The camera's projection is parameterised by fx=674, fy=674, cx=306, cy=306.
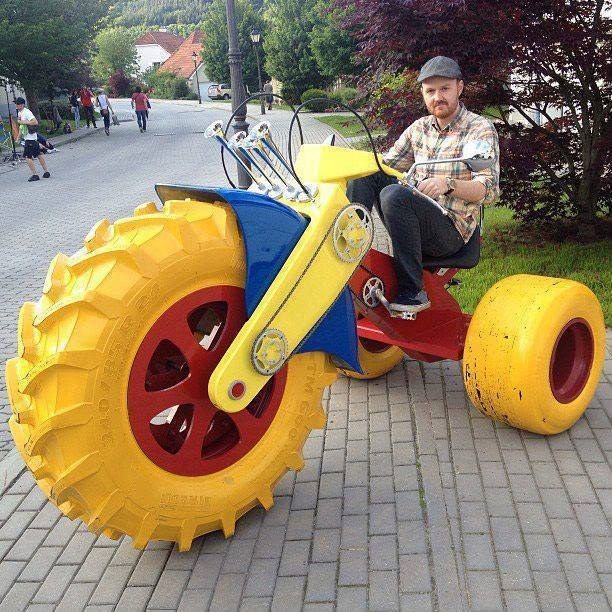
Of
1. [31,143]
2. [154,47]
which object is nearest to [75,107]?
[31,143]

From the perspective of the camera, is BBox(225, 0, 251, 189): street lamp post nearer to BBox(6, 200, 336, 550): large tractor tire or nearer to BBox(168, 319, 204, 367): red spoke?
BBox(6, 200, 336, 550): large tractor tire

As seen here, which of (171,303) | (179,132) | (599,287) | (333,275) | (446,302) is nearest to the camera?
(171,303)

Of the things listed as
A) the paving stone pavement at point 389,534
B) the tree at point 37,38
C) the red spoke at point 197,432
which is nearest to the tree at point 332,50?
the tree at point 37,38

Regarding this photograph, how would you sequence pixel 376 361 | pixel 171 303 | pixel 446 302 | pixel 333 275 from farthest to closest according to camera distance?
pixel 376 361 < pixel 446 302 < pixel 333 275 < pixel 171 303

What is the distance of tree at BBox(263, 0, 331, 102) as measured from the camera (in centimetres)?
3697

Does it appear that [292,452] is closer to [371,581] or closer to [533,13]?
[371,581]

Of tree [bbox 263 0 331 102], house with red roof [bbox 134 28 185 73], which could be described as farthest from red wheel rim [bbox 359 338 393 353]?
house with red roof [bbox 134 28 185 73]

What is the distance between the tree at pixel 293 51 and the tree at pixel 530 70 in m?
31.8

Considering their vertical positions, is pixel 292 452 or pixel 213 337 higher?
pixel 213 337

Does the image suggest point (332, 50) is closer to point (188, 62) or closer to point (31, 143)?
point (31, 143)

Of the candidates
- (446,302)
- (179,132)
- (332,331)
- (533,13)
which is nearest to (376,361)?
(446,302)

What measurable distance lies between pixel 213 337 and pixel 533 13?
4.57 meters

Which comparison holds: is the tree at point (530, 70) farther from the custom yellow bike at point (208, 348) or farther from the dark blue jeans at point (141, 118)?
the dark blue jeans at point (141, 118)

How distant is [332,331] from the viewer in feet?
9.73
